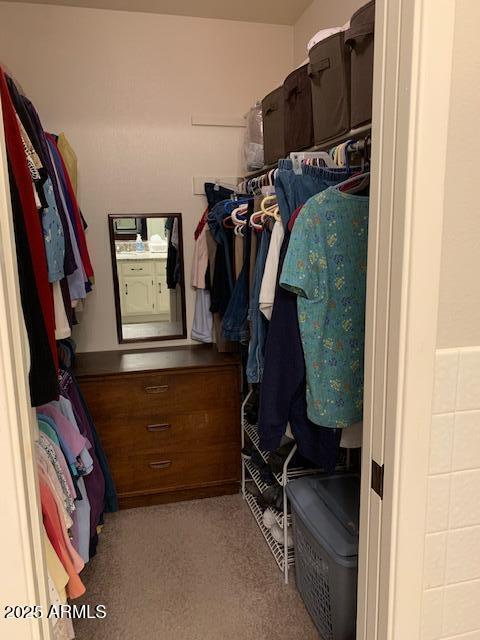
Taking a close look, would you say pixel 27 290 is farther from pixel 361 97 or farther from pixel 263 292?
pixel 361 97

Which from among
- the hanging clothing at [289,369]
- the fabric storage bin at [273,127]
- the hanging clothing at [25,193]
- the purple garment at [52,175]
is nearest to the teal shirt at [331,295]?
the hanging clothing at [289,369]

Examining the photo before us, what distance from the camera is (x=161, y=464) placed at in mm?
2525

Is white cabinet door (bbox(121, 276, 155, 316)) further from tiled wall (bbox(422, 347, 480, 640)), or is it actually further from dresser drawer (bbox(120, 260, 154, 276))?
tiled wall (bbox(422, 347, 480, 640))

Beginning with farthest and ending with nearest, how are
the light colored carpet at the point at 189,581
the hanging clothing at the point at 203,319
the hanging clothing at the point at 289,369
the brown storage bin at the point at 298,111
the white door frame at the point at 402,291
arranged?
the hanging clothing at the point at 203,319 → the brown storage bin at the point at 298,111 → the light colored carpet at the point at 189,581 → the hanging clothing at the point at 289,369 → the white door frame at the point at 402,291

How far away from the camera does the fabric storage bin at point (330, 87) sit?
61.5 inches

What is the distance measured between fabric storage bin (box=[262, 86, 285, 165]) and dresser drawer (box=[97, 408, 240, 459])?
1.36 metres

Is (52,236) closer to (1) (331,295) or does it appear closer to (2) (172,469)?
(1) (331,295)

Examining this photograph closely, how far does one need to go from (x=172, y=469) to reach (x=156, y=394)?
0.44m

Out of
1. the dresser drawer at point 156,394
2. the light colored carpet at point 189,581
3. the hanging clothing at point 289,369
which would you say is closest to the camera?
the hanging clothing at point 289,369

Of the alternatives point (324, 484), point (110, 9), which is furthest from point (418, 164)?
point (110, 9)

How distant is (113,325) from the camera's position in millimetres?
2855

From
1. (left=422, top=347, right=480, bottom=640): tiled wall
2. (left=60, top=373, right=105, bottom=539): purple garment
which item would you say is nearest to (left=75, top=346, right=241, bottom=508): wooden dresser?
(left=60, top=373, right=105, bottom=539): purple garment

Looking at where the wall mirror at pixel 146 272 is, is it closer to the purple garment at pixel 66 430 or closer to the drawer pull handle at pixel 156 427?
the drawer pull handle at pixel 156 427

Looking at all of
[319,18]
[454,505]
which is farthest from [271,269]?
[319,18]
